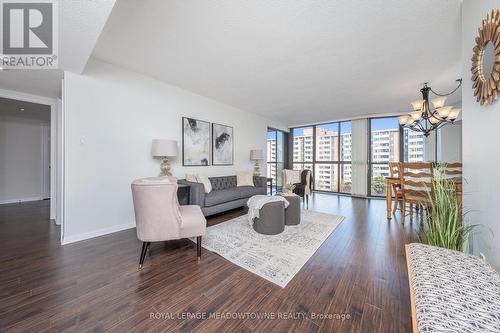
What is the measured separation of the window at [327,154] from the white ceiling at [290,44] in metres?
2.62

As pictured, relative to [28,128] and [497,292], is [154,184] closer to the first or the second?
[497,292]

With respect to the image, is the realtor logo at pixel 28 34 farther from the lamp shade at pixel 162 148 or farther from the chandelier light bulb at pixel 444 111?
the chandelier light bulb at pixel 444 111

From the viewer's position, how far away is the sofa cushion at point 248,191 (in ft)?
13.4

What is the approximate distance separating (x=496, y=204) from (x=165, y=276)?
2.73m

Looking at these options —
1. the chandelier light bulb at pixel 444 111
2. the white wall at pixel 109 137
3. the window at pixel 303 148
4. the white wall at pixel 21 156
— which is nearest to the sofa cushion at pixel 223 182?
the white wall at pixel 109 137

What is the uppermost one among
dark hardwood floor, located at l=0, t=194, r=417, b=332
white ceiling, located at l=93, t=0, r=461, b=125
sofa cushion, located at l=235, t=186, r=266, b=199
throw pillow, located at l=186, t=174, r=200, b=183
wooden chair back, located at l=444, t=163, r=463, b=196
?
white ceiling, located at l=93, t=0, r=461, b=125

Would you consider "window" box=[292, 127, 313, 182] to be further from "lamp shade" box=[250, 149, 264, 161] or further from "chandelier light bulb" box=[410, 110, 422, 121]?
"chandelier light bulb" box=[410, 110, 422, 121]

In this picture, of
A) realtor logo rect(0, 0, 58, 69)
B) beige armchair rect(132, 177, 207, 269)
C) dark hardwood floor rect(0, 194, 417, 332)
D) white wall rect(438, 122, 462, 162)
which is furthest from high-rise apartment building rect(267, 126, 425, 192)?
realtor logo rect(0, 0, 58, 69)

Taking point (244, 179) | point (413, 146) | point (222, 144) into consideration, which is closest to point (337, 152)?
point (413, 146)

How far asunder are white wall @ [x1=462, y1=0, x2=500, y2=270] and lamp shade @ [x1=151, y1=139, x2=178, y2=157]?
140 inches

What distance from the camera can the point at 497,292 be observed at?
0.89m

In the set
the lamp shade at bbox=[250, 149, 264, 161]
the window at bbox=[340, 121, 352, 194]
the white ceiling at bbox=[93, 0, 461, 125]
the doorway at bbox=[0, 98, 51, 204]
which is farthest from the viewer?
the window at bbox=[340, 121, 352, 194]

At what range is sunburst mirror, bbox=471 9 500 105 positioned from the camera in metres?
1.23

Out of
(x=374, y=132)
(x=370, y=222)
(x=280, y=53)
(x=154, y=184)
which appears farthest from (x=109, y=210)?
(x=374, y=132)
